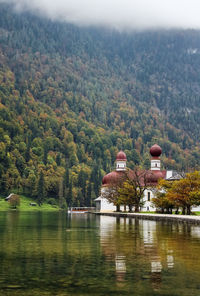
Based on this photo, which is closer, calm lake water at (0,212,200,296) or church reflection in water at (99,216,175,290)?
calm lake water at (0,212,200,296)

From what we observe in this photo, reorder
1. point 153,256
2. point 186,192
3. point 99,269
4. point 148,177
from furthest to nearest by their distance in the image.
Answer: point 148,177 < point 186,192 < point 153,256 < point 99,269

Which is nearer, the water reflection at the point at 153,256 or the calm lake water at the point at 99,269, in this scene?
the calm lake water at the point at 99,269

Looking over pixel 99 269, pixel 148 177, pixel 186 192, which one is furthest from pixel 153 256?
pixel 148 177

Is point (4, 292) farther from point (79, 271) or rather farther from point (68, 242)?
point (68, 242)

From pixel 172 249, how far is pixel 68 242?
8767mm

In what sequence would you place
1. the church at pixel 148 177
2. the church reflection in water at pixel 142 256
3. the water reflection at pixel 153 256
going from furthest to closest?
the church at pixel 148 177 → the church reflection in water at pixel 142 256 → the water reflection at pixel 153 256

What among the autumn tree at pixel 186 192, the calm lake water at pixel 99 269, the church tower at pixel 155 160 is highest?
the church tower at pixel 155 160

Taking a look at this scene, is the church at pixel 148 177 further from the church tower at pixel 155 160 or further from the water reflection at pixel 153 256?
the water reflection at pixel 153 256

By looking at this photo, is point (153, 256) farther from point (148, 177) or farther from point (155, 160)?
point (155, 160)

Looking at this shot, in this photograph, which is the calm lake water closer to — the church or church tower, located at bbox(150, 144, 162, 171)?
the church

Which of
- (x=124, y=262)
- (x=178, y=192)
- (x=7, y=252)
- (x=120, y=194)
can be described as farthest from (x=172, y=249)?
(x=120, y=194)

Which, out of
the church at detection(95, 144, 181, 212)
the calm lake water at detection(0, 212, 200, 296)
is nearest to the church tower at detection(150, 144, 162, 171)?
the church at detection(95, 144, 181, 212)

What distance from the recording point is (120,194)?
133 metres

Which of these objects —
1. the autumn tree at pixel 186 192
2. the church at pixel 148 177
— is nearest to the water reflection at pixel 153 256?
the autumn tree at pixel 186 192
